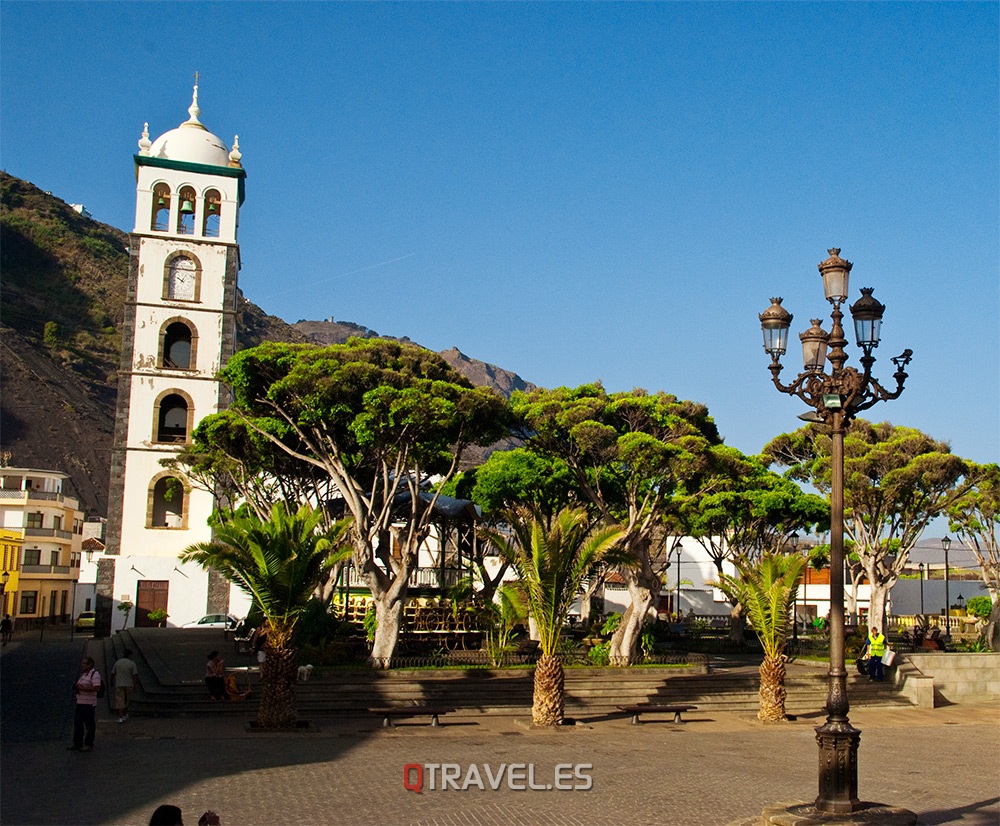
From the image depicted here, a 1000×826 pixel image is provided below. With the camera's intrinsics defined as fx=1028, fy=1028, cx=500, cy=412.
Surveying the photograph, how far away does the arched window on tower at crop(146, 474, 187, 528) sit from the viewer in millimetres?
40656

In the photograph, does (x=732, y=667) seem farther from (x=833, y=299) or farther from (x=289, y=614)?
(x=833, y=299)

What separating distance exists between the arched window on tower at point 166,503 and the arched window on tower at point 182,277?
770 centimetres

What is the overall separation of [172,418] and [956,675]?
30579mm

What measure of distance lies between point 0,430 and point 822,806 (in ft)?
300

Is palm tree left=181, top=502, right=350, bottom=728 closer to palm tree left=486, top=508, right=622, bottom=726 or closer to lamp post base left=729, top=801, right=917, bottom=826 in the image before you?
palm tree left=486, top=508, right=622, bottom=726

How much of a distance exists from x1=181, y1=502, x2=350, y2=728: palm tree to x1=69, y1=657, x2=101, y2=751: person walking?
305cm

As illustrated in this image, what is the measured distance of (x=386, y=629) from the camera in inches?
890

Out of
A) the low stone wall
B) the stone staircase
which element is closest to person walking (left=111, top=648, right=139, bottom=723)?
the stone staircase

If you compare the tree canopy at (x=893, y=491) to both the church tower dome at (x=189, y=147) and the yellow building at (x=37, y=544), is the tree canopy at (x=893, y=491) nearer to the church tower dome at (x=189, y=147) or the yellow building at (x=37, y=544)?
the church tower dome at (x=189, y=147)

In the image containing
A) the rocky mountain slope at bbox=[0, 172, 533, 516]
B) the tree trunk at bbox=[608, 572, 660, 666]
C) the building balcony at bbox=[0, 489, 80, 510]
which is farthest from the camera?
the rocky mountain slope at bbox=[0, 172, 533, 516]

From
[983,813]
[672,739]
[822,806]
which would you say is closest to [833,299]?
[822,806]

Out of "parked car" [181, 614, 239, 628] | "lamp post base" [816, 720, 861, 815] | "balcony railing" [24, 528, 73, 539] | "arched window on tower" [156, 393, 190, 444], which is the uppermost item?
"arched window on tower" [156, 393, 190, 444]

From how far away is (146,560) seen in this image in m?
40.4

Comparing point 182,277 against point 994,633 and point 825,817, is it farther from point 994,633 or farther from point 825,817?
point 825,817
